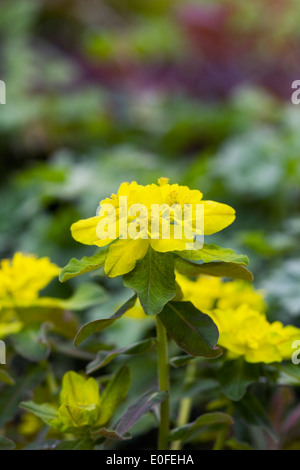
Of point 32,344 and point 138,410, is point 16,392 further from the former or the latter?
point 138,410

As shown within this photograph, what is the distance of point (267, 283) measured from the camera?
911 millimetres

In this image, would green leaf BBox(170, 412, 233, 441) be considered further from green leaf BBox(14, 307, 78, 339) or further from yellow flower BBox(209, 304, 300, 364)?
green leaf BBox(14, 307, 78, 339)

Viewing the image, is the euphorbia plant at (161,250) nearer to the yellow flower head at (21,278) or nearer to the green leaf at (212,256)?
the green leaf at (212,256)

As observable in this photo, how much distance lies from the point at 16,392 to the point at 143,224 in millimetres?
279

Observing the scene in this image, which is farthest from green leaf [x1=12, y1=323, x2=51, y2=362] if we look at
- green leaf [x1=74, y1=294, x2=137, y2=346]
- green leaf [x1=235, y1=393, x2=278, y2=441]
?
green leaf [x1=235, y1=393, x2=278, y2=441]

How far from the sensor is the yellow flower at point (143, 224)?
0.49m

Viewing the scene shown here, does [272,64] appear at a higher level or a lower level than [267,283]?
higher

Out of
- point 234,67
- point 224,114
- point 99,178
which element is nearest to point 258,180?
point 99,178

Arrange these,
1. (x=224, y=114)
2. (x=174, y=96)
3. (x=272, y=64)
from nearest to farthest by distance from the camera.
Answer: (x=224, y=114), (x=174, y=96), (x=272, y=64)

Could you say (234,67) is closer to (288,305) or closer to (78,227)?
(288,305)

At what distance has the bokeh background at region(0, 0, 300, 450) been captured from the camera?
1298 millimetres

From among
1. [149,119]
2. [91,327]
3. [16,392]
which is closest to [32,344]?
[16,392]

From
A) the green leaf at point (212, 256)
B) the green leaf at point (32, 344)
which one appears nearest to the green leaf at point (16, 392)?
the green leaf at point (32, 344)
